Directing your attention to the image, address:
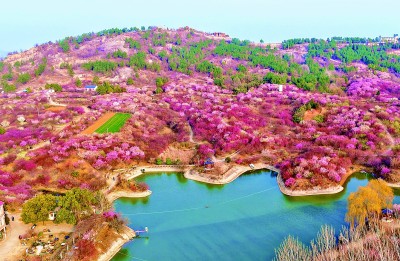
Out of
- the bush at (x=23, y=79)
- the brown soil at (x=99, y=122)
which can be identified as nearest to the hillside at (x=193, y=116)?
the bush at (x=23, y=79)

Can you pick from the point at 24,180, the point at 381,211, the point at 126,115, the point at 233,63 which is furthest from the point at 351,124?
the point at 233,63

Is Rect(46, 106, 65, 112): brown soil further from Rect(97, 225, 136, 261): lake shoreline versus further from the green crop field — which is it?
Rect(97, 225, 136, 261): lake shoreline

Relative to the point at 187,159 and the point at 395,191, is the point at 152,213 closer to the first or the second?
the point at 187,159

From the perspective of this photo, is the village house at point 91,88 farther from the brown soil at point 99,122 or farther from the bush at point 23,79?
the bush at point 23,79

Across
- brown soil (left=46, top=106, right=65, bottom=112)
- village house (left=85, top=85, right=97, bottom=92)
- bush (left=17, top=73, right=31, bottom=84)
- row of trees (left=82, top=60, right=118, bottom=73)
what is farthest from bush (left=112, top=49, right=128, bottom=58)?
brown soil (left=46, top=106, right=65, bottom=112)

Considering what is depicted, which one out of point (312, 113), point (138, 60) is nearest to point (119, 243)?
point (312, 113)

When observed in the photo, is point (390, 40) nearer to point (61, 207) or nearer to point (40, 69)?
point (40, 69)
